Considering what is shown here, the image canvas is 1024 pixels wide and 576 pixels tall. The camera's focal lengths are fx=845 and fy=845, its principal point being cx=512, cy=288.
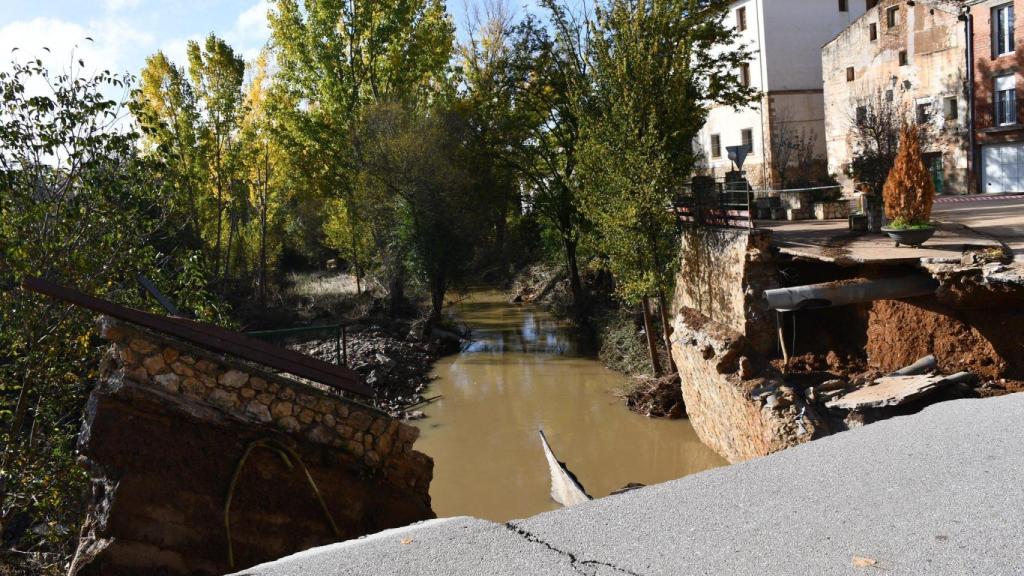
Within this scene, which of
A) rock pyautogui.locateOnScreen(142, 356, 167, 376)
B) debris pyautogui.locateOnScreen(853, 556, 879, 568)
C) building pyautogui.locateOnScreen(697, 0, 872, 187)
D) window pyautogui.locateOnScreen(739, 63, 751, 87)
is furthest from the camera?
window pyautogui.locateOnScreen(739, 63, 751, 87)

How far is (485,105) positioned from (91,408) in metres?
25.6

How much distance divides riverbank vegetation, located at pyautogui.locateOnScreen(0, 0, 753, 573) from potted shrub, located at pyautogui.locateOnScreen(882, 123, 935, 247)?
5012 mm

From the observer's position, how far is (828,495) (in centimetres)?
676

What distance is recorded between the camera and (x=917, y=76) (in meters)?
32.7

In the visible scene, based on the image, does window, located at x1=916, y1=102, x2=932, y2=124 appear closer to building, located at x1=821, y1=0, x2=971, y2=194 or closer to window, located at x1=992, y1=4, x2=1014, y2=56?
building, located at x1=821, y1=0, x2=971, y2=194

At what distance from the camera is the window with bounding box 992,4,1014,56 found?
1147 inches

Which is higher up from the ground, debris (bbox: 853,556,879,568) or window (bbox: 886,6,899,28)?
window (bbox: 886,6,899,28)

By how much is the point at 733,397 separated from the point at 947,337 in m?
3.78

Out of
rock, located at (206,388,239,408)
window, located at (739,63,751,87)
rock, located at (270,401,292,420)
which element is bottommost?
rock, located at (270,401,292,420)

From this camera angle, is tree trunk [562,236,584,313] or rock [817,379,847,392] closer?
rock [817,379,847,392]

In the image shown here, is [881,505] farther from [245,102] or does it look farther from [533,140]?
[245,102]

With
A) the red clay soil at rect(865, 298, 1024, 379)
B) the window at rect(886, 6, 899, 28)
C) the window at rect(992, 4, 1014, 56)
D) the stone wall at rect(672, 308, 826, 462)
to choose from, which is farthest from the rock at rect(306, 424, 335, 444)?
the window at rect(886, 6, 899, 28)

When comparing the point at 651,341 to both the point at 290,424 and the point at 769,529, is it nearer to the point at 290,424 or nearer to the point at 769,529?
the point at 290,424

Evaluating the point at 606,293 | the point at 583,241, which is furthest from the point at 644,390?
the point at 606,293
